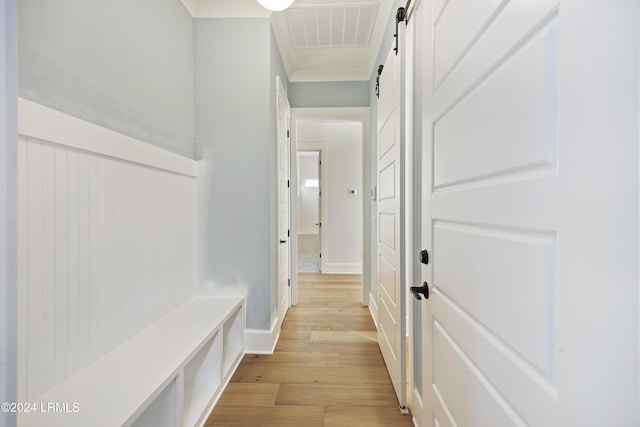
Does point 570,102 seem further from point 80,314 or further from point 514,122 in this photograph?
point 80,314

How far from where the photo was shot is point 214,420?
5.41 feet

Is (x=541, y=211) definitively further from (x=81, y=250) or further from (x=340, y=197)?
→ (x=340, y=197)

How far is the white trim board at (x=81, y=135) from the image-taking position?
1.03 metres

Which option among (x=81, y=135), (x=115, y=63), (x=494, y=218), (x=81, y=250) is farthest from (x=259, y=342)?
(x=494, y=218)

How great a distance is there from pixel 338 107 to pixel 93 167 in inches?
102

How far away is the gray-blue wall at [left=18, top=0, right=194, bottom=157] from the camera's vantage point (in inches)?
43.2

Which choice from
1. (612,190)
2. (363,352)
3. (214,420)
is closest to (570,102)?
(612,190)

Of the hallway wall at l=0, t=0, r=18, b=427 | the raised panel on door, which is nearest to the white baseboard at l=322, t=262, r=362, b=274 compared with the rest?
the raised panel on door

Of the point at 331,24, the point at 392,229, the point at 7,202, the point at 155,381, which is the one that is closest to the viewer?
the point at 7,202

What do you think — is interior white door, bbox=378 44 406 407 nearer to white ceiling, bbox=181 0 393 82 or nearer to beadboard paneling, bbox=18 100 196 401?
white ceiling, bbox=181 0 393 82

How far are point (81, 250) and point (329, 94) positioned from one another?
2.82 meters

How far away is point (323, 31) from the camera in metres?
2.72

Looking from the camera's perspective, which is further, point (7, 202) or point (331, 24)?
point (331, 24)

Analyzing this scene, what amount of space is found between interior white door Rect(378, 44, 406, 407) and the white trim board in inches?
54.4
